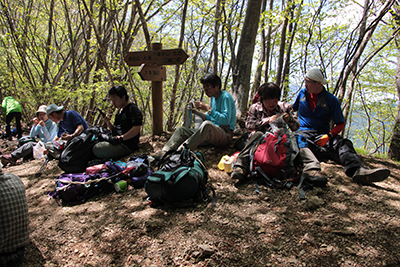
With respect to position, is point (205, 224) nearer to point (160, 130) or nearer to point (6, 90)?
point (160, 130)

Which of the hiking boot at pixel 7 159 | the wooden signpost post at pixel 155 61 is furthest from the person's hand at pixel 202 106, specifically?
the hiking boot at pixel 7 159

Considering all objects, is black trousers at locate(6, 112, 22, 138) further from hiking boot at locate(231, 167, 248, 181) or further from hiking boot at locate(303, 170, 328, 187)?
hiking boot at locate(303, 170, 328, 187)

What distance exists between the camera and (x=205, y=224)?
7.06 ft

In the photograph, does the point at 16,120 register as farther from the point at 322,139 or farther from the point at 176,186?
the point at 322,139

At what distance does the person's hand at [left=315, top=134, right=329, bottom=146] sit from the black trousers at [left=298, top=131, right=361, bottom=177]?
1.8 inches

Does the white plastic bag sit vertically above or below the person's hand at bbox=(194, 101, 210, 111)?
below

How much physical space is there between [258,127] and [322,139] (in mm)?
918

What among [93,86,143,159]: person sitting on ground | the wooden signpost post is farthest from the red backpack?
the wooden signpost post

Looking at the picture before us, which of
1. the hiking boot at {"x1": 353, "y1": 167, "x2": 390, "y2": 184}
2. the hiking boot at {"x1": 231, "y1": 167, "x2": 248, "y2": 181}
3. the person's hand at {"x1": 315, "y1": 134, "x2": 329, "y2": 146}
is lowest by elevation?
the hiking boot at {"x1": 231, "y1": 167, "x2": 248, "y2": 181}

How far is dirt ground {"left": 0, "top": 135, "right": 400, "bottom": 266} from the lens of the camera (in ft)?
5.61

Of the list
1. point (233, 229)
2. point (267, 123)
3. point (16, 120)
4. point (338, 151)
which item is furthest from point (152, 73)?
point (16, 120)

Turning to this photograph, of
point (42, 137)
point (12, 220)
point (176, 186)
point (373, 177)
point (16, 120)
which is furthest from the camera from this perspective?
point (16, 120)

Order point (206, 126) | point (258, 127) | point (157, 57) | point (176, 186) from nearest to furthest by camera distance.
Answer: point (176, 186)
point (258, 127)
point (206, 126)
point (157, 57)

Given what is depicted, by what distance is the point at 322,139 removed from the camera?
3098mm
